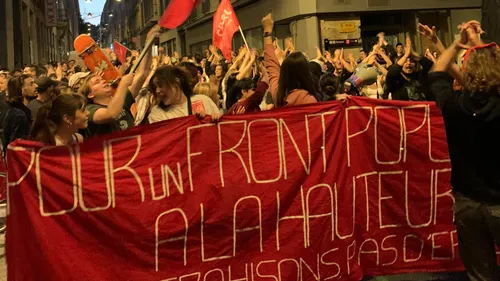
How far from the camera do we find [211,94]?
20.0ft

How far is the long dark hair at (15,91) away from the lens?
6387 millimetres

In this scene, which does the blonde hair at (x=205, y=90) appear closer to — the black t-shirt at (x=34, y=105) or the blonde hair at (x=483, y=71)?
the black t-shirt at (x=34, y=105)

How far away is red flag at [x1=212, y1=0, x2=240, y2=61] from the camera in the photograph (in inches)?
330

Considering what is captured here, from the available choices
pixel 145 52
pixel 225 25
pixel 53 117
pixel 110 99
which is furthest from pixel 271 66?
pixel 225 25

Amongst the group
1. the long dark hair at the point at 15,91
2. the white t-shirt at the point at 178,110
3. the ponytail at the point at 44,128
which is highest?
the long dark hair at the point at 15,91

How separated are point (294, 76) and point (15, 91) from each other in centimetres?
350

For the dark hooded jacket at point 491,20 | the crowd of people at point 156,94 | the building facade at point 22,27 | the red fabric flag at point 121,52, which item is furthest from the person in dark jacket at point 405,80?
the building facade at point 22,27

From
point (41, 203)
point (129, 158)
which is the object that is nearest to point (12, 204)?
point (41, 203)

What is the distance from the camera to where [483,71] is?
11.2 ft

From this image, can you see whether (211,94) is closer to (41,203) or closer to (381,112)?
(381,112)

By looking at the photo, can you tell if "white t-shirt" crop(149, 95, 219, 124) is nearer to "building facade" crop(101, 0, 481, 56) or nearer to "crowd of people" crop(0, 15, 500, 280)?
"crowd of people" crop(0, 15, 500, 280)

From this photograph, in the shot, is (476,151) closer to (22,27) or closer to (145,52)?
(145,52)

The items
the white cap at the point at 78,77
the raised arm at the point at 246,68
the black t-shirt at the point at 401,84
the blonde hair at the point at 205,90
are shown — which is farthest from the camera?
the raised arm at the point at 246,68

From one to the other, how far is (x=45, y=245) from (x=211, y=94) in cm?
291
